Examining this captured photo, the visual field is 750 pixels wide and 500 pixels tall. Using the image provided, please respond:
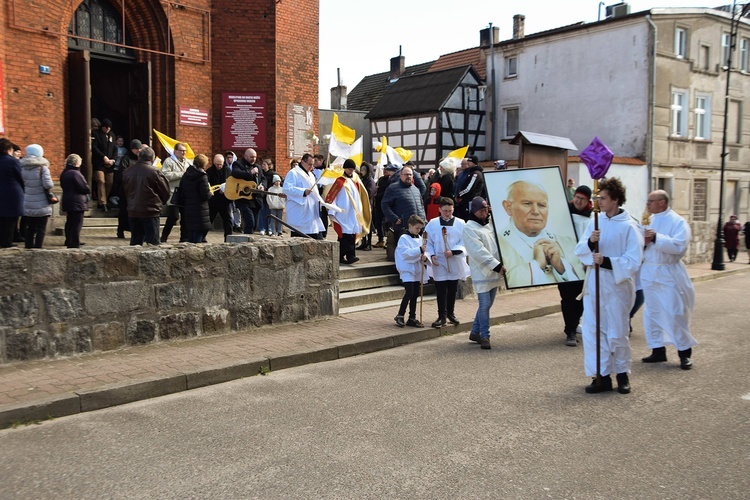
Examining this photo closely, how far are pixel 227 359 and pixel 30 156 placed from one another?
5119 millimetres

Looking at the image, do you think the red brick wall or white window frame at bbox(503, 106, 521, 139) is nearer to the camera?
the red brick wall

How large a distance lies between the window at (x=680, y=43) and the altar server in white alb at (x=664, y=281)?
23416 millimetres

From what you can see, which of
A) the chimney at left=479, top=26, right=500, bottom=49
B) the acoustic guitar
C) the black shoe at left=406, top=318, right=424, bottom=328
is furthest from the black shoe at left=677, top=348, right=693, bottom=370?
the chimney at left=479, top=26, right=500, bottom=49

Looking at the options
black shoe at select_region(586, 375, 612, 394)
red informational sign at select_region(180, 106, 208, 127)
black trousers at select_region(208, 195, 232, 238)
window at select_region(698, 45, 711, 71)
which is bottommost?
black shoe at select_region(586, 375, 612, 394)

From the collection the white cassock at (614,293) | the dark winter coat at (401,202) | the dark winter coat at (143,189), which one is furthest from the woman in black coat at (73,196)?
the white cassock at (614,293)

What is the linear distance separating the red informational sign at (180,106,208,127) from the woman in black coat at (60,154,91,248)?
574 cm

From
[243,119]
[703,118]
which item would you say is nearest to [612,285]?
[243,119]

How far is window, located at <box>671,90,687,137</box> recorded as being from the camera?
93.4ft

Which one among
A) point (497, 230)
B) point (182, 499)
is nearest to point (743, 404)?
point (497, 230)

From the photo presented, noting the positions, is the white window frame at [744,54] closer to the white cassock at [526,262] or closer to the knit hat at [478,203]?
the white cassock at [526,262]

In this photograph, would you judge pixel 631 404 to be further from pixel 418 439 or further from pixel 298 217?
pixel 298 217

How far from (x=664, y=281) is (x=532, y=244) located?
1.76 meters

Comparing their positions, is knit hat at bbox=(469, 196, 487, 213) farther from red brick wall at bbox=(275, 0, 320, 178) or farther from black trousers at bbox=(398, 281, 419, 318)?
red brick wall at bbox=(275, 0, 320, 178)

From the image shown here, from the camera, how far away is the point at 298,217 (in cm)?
1195
